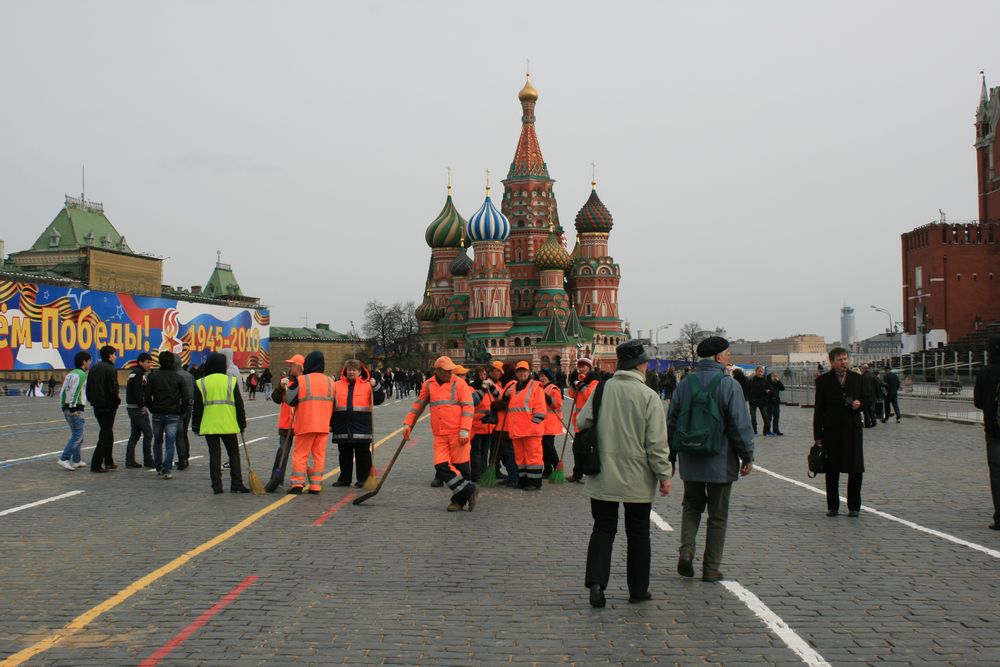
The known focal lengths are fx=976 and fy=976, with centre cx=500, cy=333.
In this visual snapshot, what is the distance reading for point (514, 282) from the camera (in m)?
103

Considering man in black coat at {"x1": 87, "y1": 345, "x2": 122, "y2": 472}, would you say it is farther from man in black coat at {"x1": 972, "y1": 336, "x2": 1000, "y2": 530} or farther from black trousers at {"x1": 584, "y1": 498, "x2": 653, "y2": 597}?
man in black coat at {"x1": 972, "y1": 336, "x2": 1000, "y2": 530}

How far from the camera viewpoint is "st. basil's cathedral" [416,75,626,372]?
319 ft

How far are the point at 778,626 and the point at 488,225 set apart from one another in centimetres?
9181

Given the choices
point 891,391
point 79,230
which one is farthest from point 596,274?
point 891,391

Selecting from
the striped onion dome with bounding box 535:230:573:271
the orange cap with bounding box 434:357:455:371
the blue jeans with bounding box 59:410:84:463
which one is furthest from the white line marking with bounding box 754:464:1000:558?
the striped onion dome with bounding box 535:230:573:271

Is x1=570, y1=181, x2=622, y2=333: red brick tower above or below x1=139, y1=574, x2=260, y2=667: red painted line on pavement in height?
above

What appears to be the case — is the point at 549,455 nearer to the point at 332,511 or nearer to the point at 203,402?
the point at 332,511

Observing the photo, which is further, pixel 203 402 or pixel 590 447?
pixel 203 402

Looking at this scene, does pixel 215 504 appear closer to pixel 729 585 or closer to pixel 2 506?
pixel 2 506

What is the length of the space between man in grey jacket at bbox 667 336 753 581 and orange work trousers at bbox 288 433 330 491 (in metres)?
5.44

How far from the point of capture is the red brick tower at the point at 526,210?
10225cm

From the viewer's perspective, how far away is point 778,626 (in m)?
5.77

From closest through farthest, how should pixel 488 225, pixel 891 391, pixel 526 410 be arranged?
pixel 526 410 → pixel 891 391 → pixel 488 225

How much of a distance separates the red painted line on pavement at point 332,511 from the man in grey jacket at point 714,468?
12.5 feet
